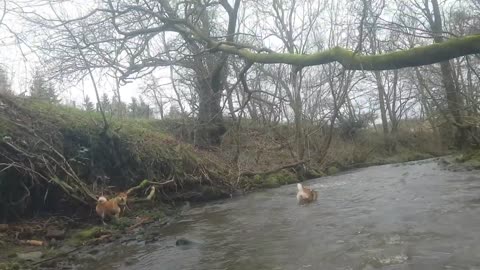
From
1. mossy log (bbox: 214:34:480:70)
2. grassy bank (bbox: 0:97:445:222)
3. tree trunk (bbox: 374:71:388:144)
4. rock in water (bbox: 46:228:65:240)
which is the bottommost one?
rock in water (bbox: 46:228:65:240)

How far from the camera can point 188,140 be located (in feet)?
59.2

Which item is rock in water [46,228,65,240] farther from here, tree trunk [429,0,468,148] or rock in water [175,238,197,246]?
tree trunk [429,0,468,148]

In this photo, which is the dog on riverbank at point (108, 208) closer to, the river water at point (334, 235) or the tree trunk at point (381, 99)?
the river water at point (334, 235)

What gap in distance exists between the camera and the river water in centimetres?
500

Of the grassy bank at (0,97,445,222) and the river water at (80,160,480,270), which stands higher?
the grassy bank at (0,97,445,222)

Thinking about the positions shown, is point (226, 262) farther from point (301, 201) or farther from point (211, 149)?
point (211, 149)

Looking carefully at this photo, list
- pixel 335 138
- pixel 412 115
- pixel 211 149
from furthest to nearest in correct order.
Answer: pixel 412 115 < pixel 335 138 < pixel 211 149

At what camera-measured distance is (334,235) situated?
640cm

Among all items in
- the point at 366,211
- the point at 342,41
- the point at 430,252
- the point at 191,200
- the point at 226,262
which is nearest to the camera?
the point at 430,252

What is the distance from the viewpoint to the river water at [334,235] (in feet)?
16.4

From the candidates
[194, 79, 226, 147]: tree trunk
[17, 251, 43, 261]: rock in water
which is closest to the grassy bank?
[194, 79, 226, 147]: tree trunk

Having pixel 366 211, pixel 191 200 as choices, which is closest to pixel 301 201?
pixel 366 211

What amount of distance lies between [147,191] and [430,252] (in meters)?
7.74

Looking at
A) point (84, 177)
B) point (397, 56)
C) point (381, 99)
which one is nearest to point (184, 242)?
point (84, 177)
